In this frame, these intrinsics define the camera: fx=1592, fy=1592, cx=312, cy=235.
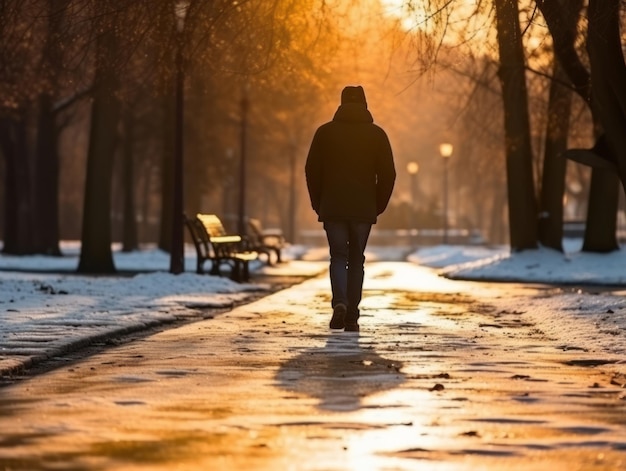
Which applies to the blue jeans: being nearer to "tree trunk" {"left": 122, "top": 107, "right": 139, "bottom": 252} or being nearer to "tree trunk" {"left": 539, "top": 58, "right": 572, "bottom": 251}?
"tree trunk" {"left": 539, "top": 58, "right": 572, "bottom": 251}

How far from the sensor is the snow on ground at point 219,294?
584 inches

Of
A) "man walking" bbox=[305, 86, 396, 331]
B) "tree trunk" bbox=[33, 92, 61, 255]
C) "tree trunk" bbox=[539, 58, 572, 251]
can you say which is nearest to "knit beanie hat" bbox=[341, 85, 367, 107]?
→ "man walking" bbox=[305, 86, 396, 331]

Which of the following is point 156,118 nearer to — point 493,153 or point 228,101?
point 228,101

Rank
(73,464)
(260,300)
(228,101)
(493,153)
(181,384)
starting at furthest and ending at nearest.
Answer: (228,101) → (493,153) → (260,300) → (181,384) → (73,464)

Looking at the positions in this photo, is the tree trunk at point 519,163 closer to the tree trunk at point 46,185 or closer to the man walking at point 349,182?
the tree trunk at point 46,185

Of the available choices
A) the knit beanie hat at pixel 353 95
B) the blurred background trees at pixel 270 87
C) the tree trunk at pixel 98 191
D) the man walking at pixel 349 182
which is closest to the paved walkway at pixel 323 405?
the man walking at pixel 349 182

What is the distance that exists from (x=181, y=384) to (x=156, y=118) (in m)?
39.6

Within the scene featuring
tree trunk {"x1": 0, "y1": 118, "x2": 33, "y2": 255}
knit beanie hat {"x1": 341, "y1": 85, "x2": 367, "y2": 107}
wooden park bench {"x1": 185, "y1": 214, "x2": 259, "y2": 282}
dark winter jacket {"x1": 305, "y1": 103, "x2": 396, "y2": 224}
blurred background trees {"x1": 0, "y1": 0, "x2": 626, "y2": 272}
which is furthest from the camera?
tree trunk {"x1": 0, "y1": 118, "x2": 33, "y2": 255}

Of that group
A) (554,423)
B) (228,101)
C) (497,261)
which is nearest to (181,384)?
(554,423)

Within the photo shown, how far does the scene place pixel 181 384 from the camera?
31.3 feet

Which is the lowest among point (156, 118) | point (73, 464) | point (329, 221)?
point (73, 464)

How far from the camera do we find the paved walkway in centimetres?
669

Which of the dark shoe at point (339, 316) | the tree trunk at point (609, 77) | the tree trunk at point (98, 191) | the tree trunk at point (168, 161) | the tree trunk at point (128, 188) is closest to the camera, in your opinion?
the dark shoe at point (339, 316)

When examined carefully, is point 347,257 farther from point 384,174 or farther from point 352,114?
point 352,114
